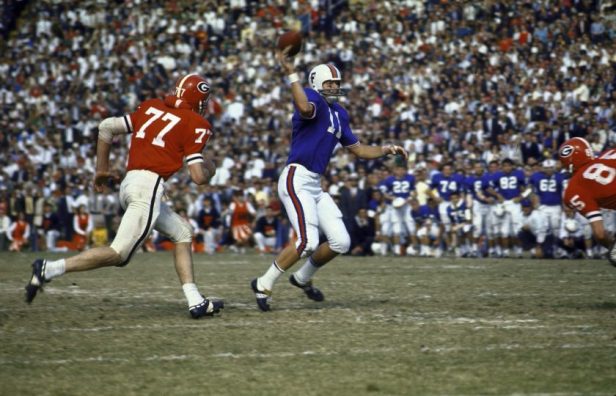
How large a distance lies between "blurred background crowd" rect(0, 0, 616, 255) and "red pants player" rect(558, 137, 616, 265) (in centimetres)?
993

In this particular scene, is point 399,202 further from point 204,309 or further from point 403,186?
point 204,309

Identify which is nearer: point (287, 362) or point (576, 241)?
point (287, 362)

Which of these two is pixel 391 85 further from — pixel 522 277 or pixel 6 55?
pixel 522 277

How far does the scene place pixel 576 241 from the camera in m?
17.9

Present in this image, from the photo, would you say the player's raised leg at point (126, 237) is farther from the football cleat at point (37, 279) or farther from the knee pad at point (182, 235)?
the knee pad at point (182, 235)

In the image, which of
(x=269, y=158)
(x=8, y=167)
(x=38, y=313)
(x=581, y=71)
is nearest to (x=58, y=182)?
(x=8, y=167)

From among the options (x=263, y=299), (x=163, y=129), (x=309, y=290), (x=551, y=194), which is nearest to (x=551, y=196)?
(x=551, y=194)

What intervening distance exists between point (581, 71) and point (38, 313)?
16.4 m

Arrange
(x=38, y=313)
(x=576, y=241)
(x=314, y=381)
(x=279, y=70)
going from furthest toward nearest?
(x=279, y=70), (x=576, y=241), (x=38, y=313), (x=314, y=381)

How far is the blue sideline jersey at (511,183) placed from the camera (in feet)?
61.5

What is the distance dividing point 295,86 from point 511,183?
37.1ft

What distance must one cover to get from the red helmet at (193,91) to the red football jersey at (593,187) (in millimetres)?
2924

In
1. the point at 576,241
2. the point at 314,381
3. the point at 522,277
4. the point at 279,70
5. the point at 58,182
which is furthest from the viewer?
the point at 279,70

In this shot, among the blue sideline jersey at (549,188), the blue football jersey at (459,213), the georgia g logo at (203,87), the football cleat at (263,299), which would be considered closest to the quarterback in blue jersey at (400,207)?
the blue football jersey at (459,213)
